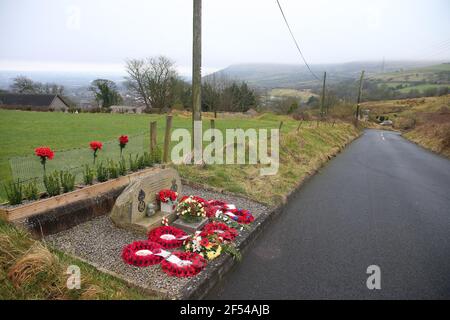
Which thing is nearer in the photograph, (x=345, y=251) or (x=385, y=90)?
(x=345, y=251)

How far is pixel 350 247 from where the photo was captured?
6.04m

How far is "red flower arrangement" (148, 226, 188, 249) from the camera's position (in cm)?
536

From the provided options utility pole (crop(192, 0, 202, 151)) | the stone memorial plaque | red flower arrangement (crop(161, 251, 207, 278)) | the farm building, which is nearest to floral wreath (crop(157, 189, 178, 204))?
the stone memorial plaque

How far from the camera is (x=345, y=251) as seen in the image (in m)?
5.84

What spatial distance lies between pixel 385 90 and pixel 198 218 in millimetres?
108753

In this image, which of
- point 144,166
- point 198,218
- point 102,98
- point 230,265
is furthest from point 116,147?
point 102,98

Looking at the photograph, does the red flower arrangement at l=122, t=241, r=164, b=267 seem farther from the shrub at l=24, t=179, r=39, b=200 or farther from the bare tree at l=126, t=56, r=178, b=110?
the bare tree at l=126, t=56, r=178, b=110

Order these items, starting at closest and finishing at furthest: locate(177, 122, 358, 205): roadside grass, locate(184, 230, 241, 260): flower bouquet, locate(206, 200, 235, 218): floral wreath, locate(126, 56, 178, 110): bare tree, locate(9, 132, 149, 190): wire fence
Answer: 1. locate(184, 230, 241, 260): flower bouquet
2. locate(9, 132, 149, 190): wire fence
3. locate(206, 200, 235, 218): floral wreath
4. locate(177, 122, 358, 205): roadside grass
5. locate(126, 56, 178, 110): bare tree

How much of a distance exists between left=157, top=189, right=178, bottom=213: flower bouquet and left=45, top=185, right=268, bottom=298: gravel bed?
32.7 inches

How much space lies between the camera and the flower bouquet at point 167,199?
20.3ft

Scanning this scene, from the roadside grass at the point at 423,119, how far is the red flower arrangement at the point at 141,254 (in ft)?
72.7

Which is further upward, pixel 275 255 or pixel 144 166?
pixel 144 166
